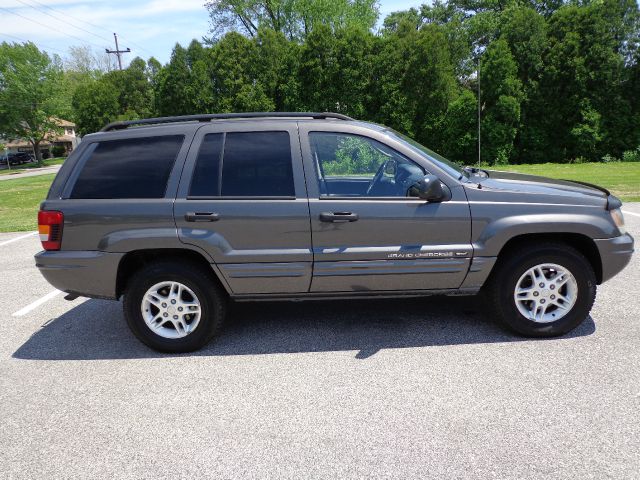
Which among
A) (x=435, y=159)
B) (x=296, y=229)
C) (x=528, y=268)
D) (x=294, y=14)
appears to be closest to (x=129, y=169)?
(x=296, y=229)

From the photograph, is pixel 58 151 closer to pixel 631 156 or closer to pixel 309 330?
pixel 631 156

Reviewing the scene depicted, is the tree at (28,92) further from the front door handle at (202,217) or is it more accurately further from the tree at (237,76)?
the front door handle at (202,217)

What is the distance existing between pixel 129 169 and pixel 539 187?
340cm

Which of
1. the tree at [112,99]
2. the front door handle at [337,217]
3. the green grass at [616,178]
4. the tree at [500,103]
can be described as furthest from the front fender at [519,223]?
the tree at [112,99]

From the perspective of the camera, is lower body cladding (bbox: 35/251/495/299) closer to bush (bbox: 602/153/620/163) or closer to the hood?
the hood

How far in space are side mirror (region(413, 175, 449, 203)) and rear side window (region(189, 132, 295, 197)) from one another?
3.26 feet

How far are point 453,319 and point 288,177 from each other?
2022 mm

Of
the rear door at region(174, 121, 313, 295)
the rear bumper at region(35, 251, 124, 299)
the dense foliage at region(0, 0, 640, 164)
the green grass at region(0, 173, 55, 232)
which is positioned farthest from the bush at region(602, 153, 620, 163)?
the rear bumper at region(35, 251, 124, 299)

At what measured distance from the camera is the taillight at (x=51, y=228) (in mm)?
3916

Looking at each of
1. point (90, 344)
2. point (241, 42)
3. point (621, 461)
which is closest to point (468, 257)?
point (621, 461)

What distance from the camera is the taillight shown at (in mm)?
3916

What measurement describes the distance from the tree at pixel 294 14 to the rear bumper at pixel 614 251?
85.3 ft

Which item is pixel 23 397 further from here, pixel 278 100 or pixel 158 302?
pixel 278 100

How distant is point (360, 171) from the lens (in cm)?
415
